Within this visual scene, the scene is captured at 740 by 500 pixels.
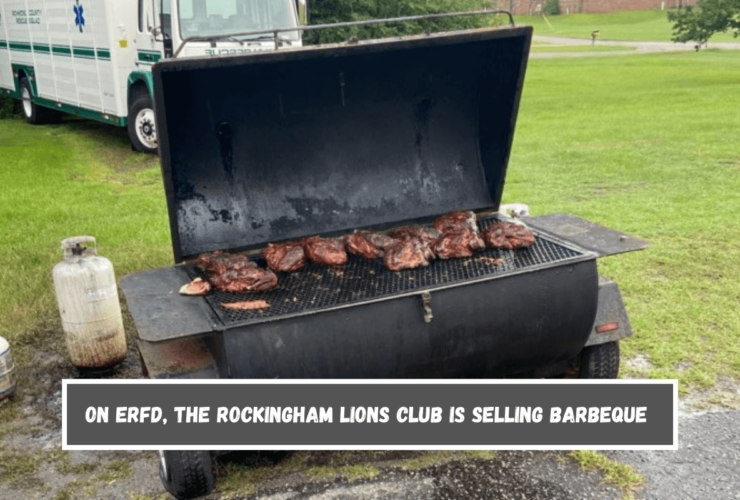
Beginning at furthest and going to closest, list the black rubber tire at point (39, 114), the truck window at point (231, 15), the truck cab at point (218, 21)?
the black rubber tire at point (39, 114)
the truck window at point (231, 15)
the truck cab at point (218, 21)

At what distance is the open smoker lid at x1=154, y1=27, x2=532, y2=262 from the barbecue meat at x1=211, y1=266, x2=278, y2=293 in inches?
16.3

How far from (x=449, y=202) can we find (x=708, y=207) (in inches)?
178

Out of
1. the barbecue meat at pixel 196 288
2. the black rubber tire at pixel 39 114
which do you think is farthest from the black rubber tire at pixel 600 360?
the black rubber tire at pixel 39 114

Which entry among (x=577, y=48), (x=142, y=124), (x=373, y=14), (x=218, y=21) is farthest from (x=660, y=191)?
(x=577, y=48)

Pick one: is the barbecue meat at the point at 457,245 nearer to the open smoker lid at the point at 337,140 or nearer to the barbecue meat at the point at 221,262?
the open smoker lid at the point at 337,140

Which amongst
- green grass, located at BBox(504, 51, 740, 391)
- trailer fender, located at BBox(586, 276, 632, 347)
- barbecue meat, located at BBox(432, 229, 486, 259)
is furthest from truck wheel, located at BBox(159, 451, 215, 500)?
green grass, located at BBox(504, 51, 740, 391)

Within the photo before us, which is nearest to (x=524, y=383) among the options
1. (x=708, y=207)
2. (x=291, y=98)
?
(x=291, y=98)

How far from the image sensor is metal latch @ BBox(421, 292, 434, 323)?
302cm

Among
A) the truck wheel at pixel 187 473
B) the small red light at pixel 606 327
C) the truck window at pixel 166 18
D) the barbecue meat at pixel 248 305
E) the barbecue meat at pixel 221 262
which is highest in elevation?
the truck window at pixel 166 18

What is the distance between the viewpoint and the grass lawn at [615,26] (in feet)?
157

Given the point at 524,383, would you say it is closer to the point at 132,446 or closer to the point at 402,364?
the point at 402,364

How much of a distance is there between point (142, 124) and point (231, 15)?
101 inches

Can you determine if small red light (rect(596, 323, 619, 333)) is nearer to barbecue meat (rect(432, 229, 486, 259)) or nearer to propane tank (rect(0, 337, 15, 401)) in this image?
barbecue meat (rect(432, 229, 486, 259))

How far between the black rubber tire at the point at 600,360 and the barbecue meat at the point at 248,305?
1638 mm
